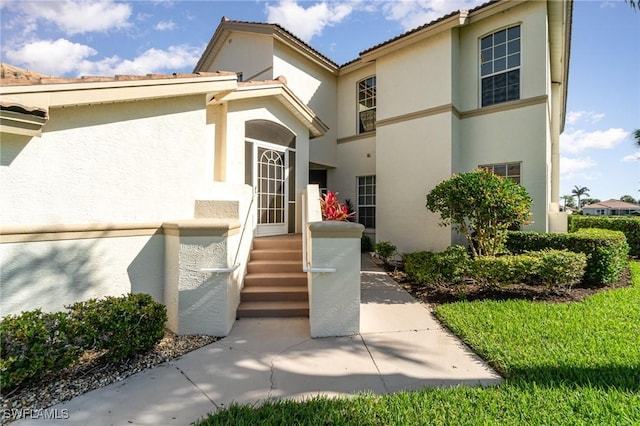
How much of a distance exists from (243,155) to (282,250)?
310 centimetres

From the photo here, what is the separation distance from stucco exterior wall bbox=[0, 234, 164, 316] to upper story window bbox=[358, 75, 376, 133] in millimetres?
10786

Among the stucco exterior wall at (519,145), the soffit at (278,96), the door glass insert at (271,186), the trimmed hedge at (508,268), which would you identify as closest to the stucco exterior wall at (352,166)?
the soffit at (278,96)

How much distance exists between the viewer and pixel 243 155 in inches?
324

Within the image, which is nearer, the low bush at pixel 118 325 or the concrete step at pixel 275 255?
the low bush at pixel 118 325

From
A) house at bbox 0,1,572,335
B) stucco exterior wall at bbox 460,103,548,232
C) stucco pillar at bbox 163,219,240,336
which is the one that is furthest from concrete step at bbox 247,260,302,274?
stucco exterior wall at bbox 460,103,548,232

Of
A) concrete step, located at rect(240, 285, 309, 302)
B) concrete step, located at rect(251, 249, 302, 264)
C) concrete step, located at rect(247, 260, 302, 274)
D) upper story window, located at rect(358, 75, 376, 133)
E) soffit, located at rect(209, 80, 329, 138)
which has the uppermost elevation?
upper story window, located at rect(358, 75, 376, 133)

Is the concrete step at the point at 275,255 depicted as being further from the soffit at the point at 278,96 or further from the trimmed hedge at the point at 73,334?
the soffit at the point at 278,96

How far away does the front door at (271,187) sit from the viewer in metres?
8.72

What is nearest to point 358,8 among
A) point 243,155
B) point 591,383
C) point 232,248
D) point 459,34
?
point 459,34

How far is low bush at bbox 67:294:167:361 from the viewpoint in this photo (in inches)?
142

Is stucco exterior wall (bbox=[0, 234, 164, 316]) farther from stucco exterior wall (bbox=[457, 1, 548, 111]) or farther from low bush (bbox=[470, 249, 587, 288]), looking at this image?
stucco exterior wall (bbox=[457, 1, 548, 111])

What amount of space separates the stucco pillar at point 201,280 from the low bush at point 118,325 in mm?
619

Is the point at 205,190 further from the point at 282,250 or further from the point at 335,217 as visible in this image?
the point at 335,217

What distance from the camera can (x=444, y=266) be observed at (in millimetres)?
7074
